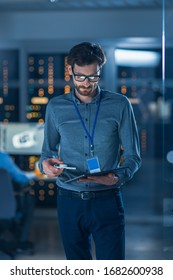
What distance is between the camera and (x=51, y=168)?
254 centimetres

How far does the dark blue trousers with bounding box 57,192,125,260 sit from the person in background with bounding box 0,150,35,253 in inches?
98.7

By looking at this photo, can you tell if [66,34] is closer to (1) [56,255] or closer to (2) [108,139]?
(1) [56,255]

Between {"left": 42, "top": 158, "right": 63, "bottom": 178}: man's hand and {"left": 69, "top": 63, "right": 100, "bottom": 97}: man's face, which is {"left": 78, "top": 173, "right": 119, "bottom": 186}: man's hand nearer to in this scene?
{"left": 42, "top": 158, "right": 63, "bottom": 178}: man's hand

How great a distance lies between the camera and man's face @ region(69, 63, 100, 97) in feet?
8.49

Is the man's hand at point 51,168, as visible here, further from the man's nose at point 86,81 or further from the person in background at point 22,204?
the person in background at point 22,204

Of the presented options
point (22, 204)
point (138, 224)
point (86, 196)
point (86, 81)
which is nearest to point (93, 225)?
point (86, 196)

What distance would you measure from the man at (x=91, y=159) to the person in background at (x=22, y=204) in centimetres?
250

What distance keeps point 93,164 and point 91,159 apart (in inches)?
0.9

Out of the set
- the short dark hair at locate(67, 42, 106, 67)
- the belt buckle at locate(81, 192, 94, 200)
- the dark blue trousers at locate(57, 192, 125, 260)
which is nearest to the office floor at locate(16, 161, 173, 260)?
the dark blue trousers at locate(57, 192, 125, 260)

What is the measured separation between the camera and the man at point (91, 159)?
2.56m

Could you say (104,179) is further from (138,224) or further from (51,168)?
(138,224)

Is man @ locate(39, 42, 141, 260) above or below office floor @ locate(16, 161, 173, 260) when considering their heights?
above

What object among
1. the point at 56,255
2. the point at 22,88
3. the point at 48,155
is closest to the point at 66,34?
the point at 22,88

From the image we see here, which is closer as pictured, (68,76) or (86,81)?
(86,81)
